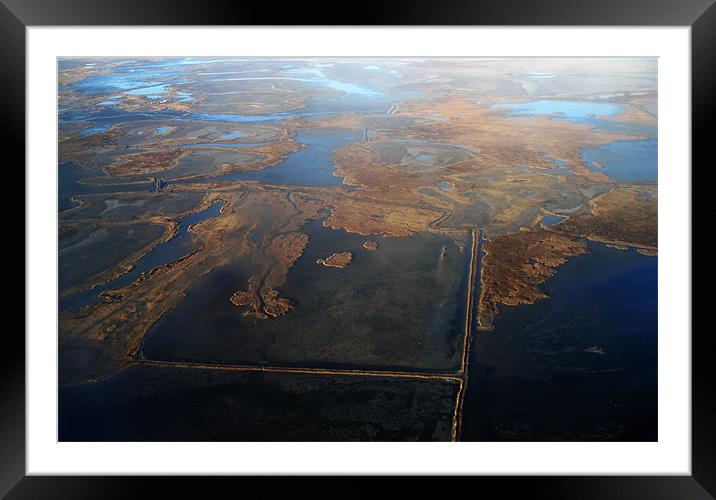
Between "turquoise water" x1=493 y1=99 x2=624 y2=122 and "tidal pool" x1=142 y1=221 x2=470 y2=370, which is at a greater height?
"turquoise water" x1=493 y1=99 x2=624 y2=122

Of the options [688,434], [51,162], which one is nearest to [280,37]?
[51,162]

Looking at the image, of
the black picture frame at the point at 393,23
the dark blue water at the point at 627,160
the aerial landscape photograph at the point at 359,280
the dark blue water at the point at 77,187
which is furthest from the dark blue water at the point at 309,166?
the black picture frame at the point at 393,23

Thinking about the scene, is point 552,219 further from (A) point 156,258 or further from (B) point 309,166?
(A) point 156,258

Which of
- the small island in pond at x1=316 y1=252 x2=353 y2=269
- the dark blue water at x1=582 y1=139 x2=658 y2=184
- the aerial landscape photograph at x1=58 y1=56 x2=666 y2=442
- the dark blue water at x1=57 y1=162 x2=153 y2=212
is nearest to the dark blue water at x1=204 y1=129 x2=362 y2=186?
the aerial landscape photograph at x1=58 y1=56 x2=666 y2=442

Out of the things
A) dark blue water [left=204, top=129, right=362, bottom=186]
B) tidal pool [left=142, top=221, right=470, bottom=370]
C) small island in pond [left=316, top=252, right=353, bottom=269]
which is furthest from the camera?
dark blue water [left=204, top=129, right=362, bottom=186]

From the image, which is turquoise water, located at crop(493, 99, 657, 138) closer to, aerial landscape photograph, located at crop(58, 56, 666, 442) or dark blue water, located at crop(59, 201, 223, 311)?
aerial landscape photograph, located at crop(58, 56, 666, 442)

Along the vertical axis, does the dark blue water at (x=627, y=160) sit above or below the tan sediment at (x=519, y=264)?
above

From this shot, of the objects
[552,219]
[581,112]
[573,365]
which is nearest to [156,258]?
[573,365]

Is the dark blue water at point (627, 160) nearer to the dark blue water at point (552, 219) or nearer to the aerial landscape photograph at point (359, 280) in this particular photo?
the aerial landscape photograph at point (359, 280)
